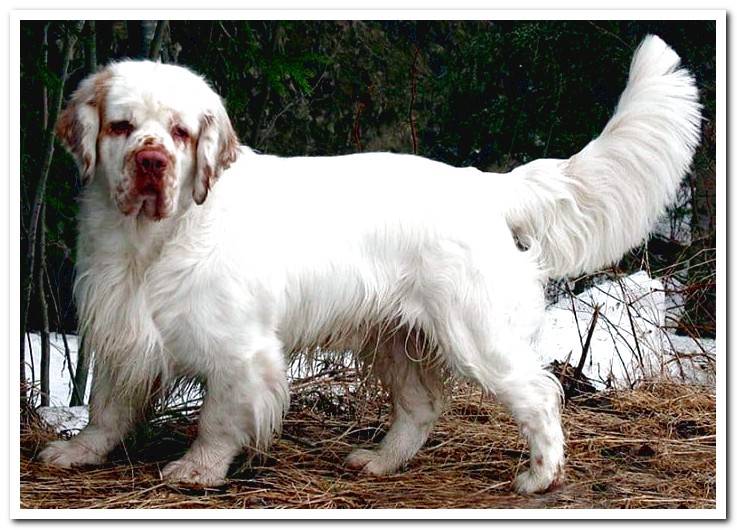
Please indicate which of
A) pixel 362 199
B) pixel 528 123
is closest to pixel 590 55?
pixel 528 123

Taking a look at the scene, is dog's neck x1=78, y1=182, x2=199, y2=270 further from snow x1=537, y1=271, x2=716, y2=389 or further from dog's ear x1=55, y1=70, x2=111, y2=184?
snow x1=537, y1=271, x2=716, y2=389

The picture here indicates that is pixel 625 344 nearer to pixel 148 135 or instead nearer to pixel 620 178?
pixel 620 178

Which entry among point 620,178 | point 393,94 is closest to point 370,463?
point 620,178

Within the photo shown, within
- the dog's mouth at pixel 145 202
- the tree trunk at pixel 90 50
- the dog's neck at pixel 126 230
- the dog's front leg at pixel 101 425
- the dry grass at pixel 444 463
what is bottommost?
the dry grass at pixel 444 463

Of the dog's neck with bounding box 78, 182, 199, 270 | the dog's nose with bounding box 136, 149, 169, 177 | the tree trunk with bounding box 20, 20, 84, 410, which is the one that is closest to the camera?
the dog's nose with bounding box 136, 149, 169, 177

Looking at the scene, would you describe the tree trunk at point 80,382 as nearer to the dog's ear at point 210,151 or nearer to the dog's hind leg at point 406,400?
the dog's hind leg at point 406,400

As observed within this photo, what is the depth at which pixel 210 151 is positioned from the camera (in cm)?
320

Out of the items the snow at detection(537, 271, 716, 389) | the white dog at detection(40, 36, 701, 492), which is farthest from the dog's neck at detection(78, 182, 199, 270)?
the snow at detection(537, 271, 716, 389)

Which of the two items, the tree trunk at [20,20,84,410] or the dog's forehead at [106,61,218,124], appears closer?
the dog's forehead at [106,61,218,124]

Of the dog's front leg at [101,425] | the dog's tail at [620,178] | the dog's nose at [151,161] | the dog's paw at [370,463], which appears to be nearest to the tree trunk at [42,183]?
the dog's front leg at [101,425]

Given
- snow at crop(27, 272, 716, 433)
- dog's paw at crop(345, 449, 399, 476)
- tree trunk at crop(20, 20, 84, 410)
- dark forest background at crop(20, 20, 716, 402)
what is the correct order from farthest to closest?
snow at crop(27, 272, 716, 433) → dark forest background at crop(20, 20, 716, 402) → tree trunk at crop(20, 20, 84, 410) → dog's paw at crop(345, 449, 399, 476)

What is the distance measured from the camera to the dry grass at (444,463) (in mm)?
3283

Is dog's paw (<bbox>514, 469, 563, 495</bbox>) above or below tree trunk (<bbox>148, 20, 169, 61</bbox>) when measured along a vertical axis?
below

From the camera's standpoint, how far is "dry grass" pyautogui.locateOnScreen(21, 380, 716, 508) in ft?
10.8
